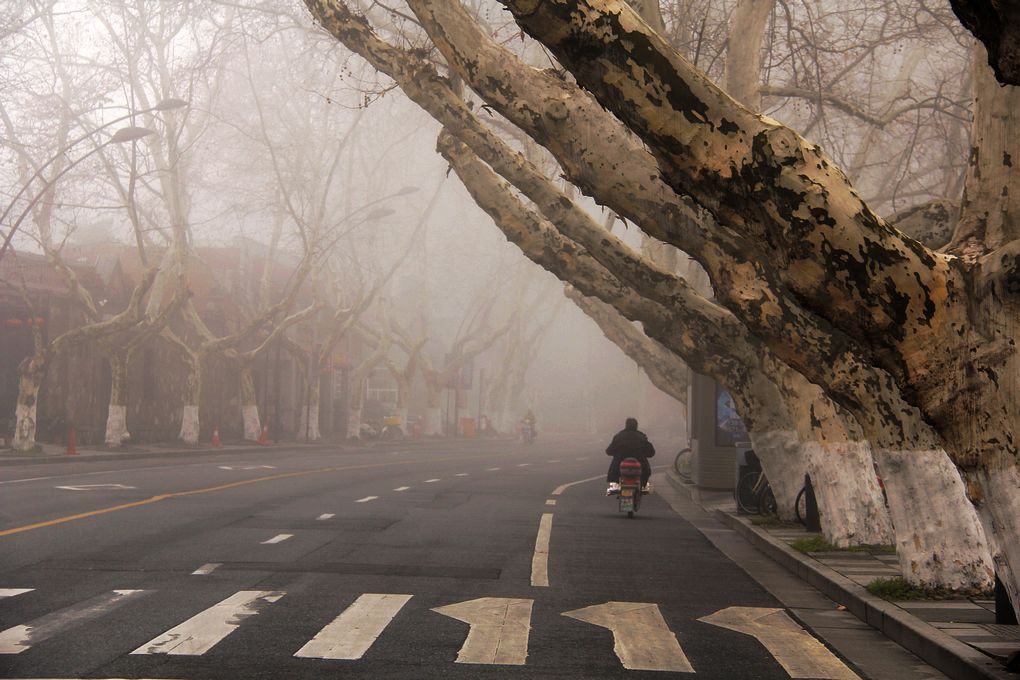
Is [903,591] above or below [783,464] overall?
below

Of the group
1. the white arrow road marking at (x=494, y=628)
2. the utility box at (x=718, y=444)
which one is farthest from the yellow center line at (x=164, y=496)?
the utility box at (x=718, y=444)

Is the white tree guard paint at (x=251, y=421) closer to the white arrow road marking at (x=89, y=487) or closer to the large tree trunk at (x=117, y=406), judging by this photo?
the large tree trunk at (x=117, y=406)

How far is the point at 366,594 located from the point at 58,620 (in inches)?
101

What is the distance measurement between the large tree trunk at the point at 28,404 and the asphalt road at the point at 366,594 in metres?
15.1

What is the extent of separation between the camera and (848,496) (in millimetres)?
14844

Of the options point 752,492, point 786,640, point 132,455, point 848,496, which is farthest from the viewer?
point 132,455

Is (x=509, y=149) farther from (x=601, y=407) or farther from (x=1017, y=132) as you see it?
(x=601, y=407)

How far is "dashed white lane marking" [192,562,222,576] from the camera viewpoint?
1115cm

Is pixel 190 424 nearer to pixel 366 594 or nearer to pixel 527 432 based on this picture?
pixel 527 432

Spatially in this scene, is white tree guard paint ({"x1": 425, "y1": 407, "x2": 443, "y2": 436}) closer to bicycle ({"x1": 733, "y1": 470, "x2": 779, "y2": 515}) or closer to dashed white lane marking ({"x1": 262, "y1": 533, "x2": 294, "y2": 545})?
bicycle ({"x1": 733, "y1": 470, "x2": 779, "y2": 515})

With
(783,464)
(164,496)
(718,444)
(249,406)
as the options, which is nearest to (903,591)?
(783,464)

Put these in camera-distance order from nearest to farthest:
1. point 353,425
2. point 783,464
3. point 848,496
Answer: point 848,496 < point 783,464 < point 353,425

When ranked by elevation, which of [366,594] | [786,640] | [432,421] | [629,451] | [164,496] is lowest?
[786,640]

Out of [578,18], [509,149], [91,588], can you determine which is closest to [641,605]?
[91,588]
